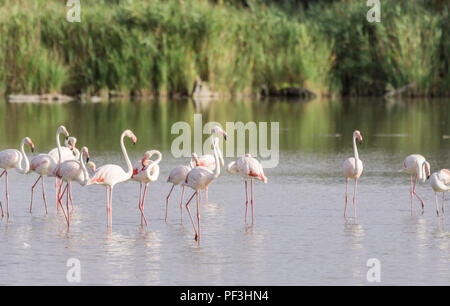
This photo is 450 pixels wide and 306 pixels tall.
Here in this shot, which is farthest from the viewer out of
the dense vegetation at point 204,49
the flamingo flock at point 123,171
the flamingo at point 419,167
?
the dense vegetation at point 204,49

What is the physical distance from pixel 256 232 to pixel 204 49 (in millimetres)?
21043

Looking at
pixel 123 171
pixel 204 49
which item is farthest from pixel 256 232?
pixel 204 49

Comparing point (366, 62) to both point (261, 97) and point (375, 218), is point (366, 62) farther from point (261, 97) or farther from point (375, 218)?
point (375, 218)

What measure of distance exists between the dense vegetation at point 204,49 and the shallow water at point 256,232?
12066 millimetres

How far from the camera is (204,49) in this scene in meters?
30.5

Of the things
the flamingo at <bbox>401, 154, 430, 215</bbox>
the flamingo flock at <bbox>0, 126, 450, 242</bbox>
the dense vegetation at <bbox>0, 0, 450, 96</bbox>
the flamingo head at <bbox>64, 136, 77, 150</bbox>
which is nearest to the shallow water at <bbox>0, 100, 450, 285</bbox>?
the flamingo flock at <bbox>0, 126, 450, 242</bbox>

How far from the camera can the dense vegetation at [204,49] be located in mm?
29469

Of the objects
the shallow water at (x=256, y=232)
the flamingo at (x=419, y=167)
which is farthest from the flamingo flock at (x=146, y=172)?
the shallow water at (x=256, y=232)

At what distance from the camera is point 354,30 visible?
31734 millimetres

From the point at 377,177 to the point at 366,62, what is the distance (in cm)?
1793

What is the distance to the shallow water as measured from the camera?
8.12 metres

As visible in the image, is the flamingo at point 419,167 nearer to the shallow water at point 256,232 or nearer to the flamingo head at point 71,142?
the shallow water at point 256,232
